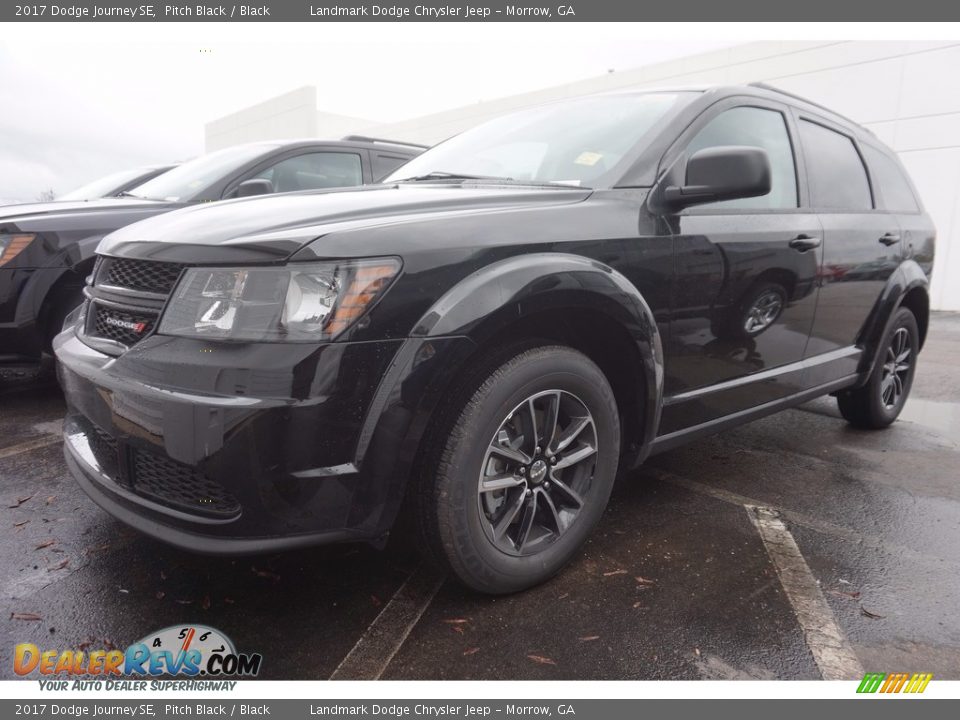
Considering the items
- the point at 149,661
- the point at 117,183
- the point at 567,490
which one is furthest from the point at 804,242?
the point at 117,183

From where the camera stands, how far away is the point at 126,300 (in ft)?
6.21

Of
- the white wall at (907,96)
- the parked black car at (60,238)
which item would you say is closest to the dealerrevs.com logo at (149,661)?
the parked black car at (60,238)

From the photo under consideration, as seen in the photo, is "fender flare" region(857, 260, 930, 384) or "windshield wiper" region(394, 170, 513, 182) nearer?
"windshield wiper" region(394, 170, 513, 182)

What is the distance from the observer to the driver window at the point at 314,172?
466 cm

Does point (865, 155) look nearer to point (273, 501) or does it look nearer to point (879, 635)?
point (879, 635)

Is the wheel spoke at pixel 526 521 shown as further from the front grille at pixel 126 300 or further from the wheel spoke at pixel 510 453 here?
the front grille at pixel 126 300

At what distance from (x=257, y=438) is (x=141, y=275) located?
28.7 inches

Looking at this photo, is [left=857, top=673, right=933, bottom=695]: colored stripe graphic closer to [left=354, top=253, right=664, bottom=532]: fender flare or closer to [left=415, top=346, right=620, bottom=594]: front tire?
[left=415, top=346, right=620, bottom=594]: front tire

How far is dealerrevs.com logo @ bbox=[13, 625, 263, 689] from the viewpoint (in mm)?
1679

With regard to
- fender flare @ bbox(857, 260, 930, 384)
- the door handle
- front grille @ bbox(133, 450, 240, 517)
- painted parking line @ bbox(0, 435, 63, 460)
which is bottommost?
painted parking line @ bbox(0, 435, 63, 460)

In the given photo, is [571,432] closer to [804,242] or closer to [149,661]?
[149,661]

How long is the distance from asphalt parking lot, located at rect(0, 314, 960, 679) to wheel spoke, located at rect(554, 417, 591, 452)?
1.57 feet

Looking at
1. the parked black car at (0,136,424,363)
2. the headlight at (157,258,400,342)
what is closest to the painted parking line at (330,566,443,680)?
the headlight at (157,258,400,342)
